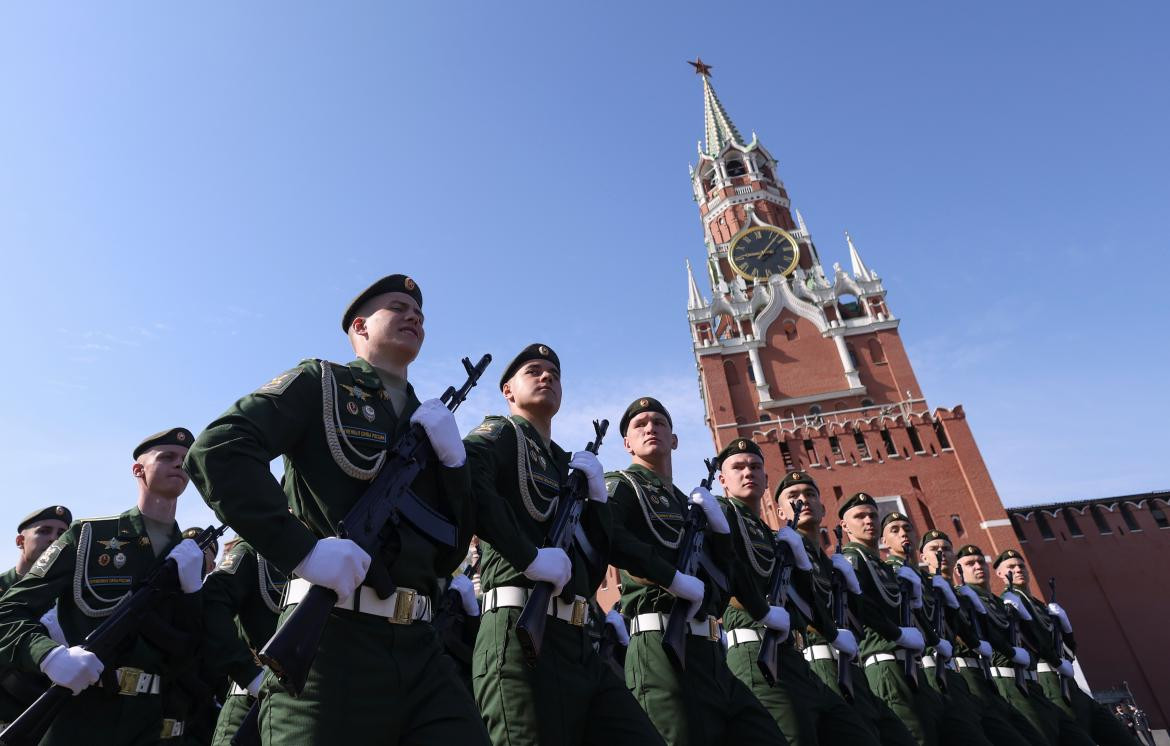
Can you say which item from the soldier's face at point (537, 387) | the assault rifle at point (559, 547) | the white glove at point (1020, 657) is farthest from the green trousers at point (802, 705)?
the white glove at point (1020, 657)

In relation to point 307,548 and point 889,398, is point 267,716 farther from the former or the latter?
point 889,398

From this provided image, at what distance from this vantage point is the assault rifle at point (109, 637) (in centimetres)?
334

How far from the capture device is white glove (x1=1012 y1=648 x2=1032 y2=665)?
8.34 metres

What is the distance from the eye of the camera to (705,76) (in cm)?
6000

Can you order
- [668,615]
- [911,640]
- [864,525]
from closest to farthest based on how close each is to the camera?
[668,615] < [911,640] < [864,525]

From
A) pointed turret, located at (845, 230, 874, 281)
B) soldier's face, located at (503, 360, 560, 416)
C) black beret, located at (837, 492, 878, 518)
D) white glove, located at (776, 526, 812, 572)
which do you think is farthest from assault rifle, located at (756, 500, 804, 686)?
pointed turret, located at (845, 230, 874, 281)

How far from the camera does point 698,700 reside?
4.01 m

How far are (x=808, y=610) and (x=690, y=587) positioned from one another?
2.23 m

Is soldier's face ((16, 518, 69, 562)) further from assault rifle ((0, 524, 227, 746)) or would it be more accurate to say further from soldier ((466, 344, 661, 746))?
soldier ((466, 344, 661, 746))

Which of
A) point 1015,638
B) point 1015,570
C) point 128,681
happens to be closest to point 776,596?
point 128,681

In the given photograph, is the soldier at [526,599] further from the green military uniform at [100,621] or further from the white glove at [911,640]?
the white glove at [911,640]

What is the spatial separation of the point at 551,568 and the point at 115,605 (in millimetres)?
2559

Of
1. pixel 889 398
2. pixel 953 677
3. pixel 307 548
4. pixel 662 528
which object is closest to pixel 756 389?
pixel 889 398

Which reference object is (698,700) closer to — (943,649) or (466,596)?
(466,596)
